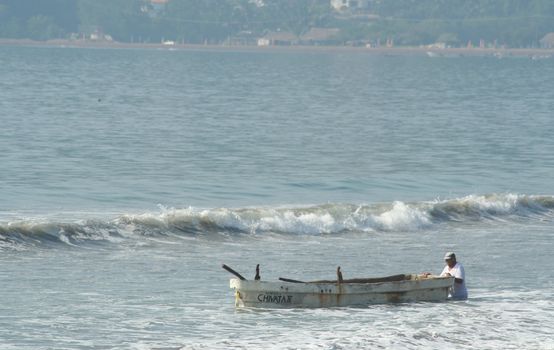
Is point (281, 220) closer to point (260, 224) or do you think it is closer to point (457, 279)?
point (260, 224)

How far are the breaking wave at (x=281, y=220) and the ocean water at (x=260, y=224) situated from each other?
8 cm

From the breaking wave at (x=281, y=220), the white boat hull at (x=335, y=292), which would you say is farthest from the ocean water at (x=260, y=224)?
the white boat hull at (x=335, y=292)

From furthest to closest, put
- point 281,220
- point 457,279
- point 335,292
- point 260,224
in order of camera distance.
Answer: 1. point 281,220
2. point 260,224
3. point 457,279
4. point 335,292

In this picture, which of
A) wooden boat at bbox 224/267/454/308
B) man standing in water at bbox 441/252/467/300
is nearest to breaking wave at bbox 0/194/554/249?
wooden boat at bbox 224/267/454/308

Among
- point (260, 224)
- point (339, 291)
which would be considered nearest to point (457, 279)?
point (339, 291)

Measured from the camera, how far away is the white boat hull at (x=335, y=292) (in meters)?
30.8

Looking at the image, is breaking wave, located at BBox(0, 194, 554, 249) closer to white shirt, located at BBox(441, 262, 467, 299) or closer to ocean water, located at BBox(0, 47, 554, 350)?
ocean water, located at BBox(0, 47, 554, 350)

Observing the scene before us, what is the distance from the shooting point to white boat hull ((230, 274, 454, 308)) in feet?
101

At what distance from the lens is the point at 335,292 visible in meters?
31.2

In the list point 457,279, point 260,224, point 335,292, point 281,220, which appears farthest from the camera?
point 281,220

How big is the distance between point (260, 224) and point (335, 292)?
12223 mm

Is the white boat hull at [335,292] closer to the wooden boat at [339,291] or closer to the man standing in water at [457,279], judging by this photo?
the wooden boat at [339,291]

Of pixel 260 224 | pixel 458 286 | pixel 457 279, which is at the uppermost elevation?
pixel 457 279

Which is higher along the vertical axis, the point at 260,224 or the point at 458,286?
the point at 458,286
